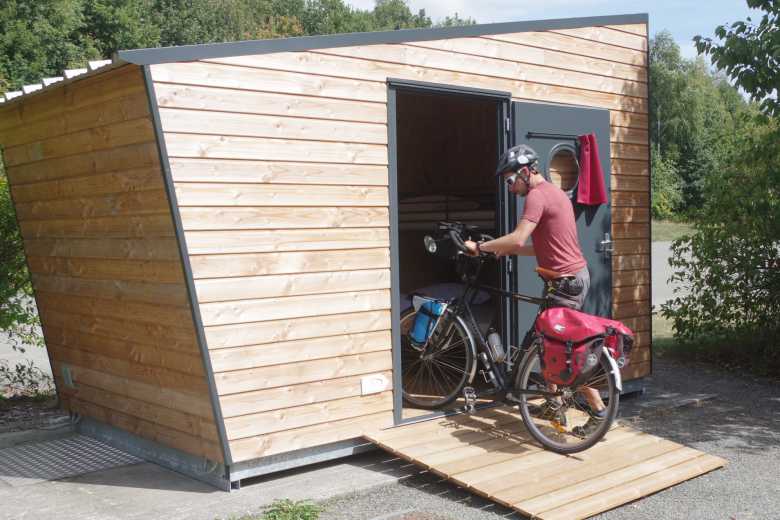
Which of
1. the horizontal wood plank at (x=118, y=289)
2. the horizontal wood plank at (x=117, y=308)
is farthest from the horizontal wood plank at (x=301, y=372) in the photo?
the horizontal wood plank at (x=118, y=289)

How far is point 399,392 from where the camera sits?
5312 mm

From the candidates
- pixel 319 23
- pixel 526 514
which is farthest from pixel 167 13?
pixel 526 514

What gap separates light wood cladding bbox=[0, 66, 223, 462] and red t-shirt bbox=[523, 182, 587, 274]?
223 centimetres

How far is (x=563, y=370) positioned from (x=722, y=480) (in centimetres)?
111

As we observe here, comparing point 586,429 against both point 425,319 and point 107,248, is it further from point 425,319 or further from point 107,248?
point 107,248

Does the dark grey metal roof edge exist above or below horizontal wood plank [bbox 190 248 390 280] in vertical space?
above

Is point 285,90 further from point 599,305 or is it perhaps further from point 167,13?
point 167,13

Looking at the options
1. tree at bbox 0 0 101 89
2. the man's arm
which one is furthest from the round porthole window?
tree at bbox 0 0 101 89

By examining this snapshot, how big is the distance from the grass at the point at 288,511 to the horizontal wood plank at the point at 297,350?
0.78 m

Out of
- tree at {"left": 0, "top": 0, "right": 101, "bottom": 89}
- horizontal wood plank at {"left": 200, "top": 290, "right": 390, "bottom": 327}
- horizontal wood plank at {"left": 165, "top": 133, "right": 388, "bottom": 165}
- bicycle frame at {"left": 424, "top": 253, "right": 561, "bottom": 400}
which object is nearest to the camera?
horizontal wood plank at {"left": 165, "top": 133, "right": 388, "bottom": 165}

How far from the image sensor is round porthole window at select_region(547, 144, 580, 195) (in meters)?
6.19

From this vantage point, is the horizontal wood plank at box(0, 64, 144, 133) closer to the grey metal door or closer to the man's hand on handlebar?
the man's hand on handlebar

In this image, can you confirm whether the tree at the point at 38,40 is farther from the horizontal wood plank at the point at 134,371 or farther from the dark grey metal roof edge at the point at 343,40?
the dark grey metal roof edge at the point at 343,40

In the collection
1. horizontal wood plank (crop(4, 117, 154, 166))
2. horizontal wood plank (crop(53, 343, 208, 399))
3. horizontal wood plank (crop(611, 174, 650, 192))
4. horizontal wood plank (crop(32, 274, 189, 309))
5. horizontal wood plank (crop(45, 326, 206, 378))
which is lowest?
horizontal wood plank (crop(53, 343, 208, 399))
